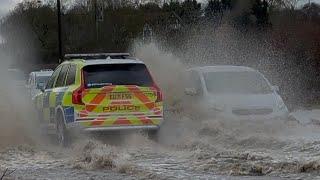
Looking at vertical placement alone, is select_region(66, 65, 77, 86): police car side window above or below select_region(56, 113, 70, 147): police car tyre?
above

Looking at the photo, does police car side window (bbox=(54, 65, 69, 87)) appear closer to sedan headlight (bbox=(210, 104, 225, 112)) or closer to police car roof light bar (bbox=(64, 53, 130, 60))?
police car roof light bar (bbox=(64, 53, 130, 60))

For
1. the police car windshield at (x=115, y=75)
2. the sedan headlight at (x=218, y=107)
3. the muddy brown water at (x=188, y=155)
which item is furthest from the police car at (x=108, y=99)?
the sedan headlight at (x=218, y=107)

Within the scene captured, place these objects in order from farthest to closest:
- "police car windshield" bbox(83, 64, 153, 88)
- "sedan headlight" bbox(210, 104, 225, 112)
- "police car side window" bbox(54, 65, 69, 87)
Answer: "sedan headlight" bbox(210, 104, 225, 112), "police car side window" bbox(54, 65, 69, 87), "police car windshield" bbox(83, 64, 153, 88)

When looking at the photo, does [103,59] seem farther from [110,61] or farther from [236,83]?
[236,83]

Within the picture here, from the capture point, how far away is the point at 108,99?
12484 mm

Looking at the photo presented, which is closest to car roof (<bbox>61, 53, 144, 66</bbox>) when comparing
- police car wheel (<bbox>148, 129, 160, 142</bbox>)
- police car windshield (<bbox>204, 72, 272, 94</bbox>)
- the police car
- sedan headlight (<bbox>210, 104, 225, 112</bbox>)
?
the police car

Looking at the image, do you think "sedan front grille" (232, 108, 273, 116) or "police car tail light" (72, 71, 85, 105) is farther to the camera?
"sedan front grille" (232, 108, 273, 116)

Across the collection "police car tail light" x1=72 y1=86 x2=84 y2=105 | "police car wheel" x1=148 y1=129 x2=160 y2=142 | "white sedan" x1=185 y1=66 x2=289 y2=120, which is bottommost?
"police car wheel" x1=148 y1=129 x2=160 y2=142

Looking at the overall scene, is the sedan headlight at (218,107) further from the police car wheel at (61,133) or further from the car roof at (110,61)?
the police car wheel at (61,133)

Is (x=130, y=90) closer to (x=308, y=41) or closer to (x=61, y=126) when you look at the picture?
(x=61, y=126)

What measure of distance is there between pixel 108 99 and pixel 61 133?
1.20 m

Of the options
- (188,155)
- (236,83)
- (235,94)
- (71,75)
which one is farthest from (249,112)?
(71,75)

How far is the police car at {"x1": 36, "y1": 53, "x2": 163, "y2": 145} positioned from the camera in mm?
12406

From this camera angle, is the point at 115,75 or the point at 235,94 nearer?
the point at 115,75
